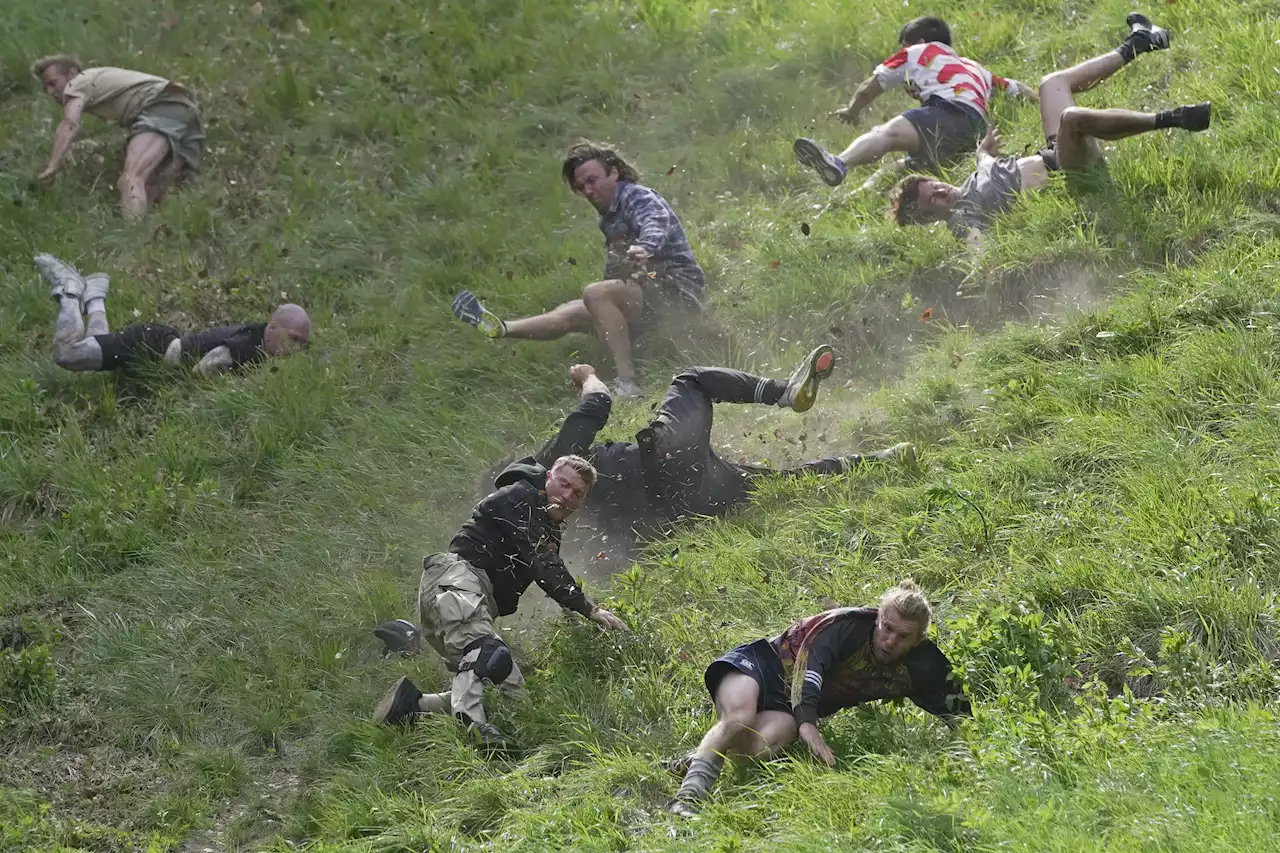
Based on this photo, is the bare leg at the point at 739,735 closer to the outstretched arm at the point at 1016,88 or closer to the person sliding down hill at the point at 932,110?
the person sliding down hill at the point at 932,110

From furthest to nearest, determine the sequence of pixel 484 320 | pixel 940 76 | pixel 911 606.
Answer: pixel 940 76 → pixel 484 320 → pixel 911 606

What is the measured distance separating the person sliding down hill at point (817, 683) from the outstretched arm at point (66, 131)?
8.06 meters

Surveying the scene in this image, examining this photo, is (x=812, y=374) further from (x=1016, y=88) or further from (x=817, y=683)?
(x=1016, y=88)

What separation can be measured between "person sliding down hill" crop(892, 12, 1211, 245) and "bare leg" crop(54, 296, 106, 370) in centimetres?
543

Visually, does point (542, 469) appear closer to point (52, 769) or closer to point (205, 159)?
point (52, 769)

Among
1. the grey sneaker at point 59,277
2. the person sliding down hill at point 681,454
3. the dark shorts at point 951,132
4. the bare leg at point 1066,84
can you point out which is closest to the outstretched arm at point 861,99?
the dark shorts at point 951,132

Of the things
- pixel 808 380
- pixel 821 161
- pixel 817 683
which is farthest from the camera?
pixel 821 161

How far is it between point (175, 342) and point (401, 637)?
3.69 m

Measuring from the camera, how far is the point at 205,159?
452 inches

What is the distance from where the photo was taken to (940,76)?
9953mm

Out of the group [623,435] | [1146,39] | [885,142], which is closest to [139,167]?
[623,435]

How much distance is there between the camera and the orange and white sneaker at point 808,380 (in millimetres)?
7293

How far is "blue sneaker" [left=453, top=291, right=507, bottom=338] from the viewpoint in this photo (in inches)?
350

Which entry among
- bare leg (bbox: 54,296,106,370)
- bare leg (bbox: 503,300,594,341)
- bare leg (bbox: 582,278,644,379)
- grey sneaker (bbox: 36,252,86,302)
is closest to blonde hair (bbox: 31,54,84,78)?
grey sneaker (bbox: 36,252,86,302)
